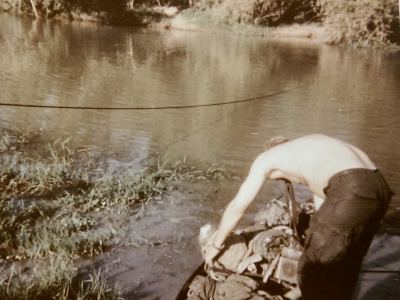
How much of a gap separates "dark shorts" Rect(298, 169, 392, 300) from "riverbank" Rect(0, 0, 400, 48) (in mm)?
29255

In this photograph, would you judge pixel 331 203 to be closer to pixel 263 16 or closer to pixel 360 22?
pixel 360 22

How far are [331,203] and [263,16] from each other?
34.3m

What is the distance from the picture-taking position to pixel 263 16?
117 feet

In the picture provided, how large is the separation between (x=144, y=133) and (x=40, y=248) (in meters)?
4.97

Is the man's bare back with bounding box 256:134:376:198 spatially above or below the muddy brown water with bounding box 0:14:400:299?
above

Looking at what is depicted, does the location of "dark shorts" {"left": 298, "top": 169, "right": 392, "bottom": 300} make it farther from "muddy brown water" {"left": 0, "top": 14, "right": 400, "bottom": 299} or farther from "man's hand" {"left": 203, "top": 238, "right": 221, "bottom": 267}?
"muddy brown water" {"left": 0, "top": 14, "right": 400, "bottom": 299}

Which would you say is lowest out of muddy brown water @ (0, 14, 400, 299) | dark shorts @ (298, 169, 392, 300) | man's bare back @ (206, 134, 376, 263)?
muddy brown water @ (0, 14, 400, 299)

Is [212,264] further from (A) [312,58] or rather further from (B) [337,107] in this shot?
(A) [312,58]

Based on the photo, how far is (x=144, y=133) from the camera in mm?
9516

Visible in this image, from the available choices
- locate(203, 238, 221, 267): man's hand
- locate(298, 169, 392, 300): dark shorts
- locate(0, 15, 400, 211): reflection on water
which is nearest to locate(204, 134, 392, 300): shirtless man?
locate(298, 169, 392, 300): dark shorts

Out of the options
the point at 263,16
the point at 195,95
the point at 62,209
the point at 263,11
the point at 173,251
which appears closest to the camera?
the point at 173,251

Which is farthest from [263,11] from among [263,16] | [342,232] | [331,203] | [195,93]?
[342,232]

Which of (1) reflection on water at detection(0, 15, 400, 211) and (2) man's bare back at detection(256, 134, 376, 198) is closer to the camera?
(2) man's bare back at detection(256, 134, 376, 198)

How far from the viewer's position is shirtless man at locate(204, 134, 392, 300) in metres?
3.22
